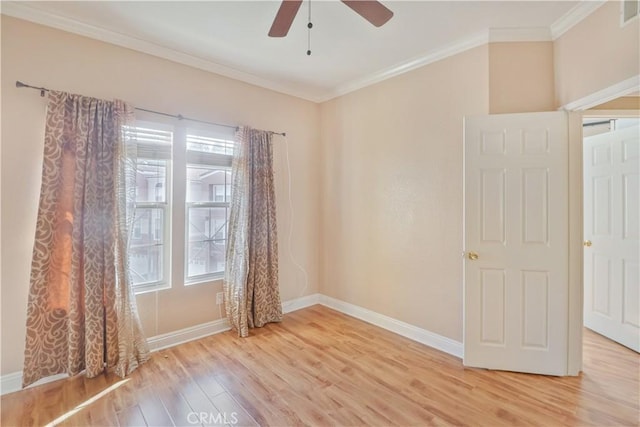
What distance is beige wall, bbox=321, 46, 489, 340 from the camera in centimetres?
272

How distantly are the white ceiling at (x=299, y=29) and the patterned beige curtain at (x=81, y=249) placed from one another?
25.6 inches

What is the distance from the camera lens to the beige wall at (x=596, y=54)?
185 centimetres

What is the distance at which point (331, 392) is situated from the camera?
2145 mm

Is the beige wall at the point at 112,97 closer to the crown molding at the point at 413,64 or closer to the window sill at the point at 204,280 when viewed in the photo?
the window sill at the point at 204,280

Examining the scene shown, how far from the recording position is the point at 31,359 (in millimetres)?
2131

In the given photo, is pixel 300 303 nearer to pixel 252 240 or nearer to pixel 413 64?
pixel 252 240

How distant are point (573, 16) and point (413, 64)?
123 cm

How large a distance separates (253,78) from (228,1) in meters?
1.23

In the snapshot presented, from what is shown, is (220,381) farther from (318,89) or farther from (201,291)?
(318,89)

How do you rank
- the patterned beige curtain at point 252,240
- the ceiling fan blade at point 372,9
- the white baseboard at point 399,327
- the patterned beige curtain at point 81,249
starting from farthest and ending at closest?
1. the patterned beige curtain at point 252,240
2. the white baseboard at point 399,327
3. the patterned beige curtain at point 81,249
4. the ceiling fan blade at point 372,9

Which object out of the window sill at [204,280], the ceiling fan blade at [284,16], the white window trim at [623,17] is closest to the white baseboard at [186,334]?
the window sill at [204,280]

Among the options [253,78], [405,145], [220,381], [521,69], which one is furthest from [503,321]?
[253,78]

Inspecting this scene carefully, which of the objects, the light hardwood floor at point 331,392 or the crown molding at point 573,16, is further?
the crown molding at point 573,16

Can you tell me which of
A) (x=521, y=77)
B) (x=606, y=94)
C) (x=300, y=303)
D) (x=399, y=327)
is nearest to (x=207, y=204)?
(x=300, y=303)
